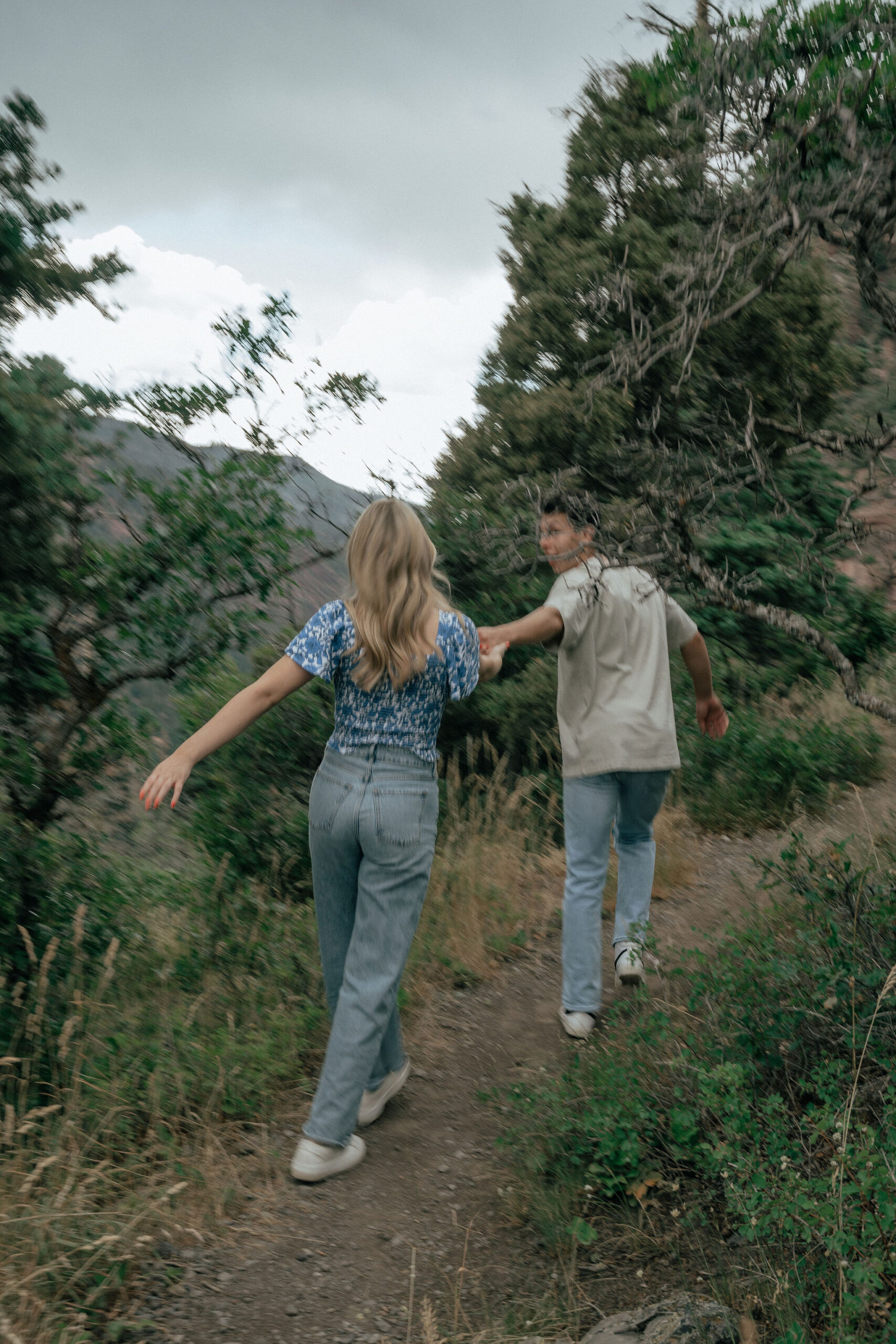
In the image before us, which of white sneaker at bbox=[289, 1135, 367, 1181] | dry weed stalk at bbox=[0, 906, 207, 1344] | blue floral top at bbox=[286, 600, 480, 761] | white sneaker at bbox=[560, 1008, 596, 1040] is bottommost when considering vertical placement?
dry weed stalk at bbox=[0, 906, 207, 1344]

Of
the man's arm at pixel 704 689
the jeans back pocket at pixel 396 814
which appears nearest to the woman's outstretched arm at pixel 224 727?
the jeans back pocket at pixel 396 814

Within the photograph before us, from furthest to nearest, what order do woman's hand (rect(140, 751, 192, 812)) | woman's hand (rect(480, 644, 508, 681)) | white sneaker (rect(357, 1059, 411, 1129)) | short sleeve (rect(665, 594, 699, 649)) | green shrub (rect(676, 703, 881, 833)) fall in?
green shrub (rect(676, 703, 881, 833)) < short sleeve (rect(665, 594, 699, 649)) < white sneaker (rect(357, 1059, 411, 1129)) < woman's hand (rect(480, 644, 508, 681)) < woman's hand (rect(140, 751, 192, 812))

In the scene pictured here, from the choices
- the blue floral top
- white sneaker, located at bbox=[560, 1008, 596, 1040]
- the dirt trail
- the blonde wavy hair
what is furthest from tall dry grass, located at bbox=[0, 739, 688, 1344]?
the blonde wavy hair

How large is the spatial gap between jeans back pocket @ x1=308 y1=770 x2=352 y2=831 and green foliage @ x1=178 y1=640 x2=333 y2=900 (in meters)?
3.46

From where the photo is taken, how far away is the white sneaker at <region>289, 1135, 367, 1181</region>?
10.5 feet

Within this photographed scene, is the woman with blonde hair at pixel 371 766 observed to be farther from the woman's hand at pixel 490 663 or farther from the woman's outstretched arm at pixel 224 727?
the woman's hand at pixel 490 663

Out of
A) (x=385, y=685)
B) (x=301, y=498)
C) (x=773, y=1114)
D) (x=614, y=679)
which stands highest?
(x=301, y=498)

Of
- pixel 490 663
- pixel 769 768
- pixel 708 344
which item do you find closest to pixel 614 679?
pixel 490 663

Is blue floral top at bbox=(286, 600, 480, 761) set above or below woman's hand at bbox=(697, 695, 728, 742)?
below

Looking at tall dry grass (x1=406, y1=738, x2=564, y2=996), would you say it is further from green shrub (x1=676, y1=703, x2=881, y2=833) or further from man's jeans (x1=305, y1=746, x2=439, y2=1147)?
man's jeans (x1=305, y1=746, x2=439, y2=1147)

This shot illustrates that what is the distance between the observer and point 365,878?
3.17 meters

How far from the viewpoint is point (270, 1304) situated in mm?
2711

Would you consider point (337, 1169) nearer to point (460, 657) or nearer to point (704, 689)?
point (460, 657)

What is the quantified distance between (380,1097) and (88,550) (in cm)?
287
